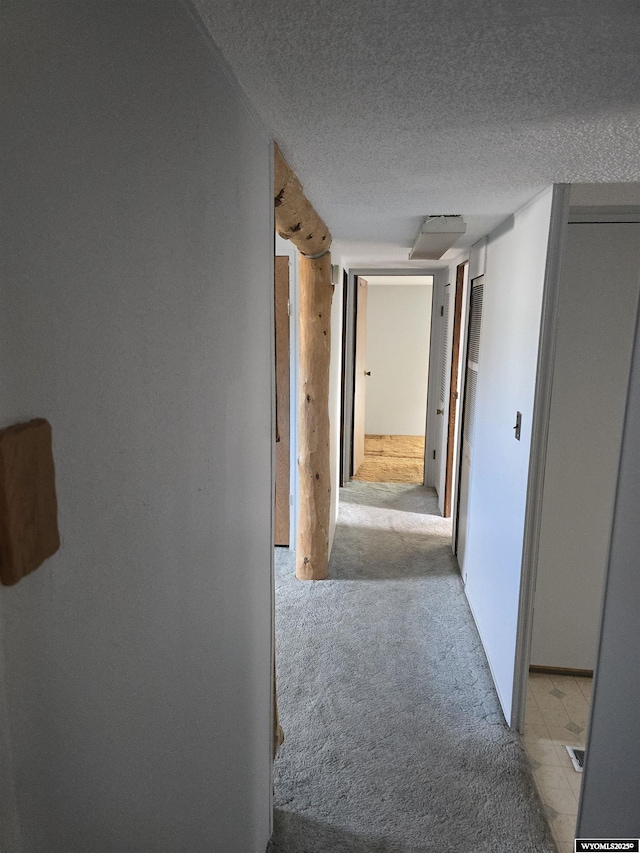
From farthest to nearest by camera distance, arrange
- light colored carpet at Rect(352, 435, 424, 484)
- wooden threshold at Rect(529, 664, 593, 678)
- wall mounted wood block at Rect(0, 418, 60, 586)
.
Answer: light colored carpet at Rect(352, 435, 424, 484) → wooden threshold at Rect(529, 664, 593, 678) → wall mounted wood block at Rect(0, 418, 60, 586)

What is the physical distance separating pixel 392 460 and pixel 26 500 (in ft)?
20.3

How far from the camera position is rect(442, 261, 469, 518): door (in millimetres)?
4250

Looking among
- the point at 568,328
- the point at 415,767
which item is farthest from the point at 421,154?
the point at 415,767

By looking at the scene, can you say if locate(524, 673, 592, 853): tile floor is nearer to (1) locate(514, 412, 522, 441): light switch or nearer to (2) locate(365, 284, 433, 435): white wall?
(1) locate(514, 412, 522, 441): light switch

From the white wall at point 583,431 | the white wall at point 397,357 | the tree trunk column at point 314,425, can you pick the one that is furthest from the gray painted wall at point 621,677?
the white wall at point 397,357

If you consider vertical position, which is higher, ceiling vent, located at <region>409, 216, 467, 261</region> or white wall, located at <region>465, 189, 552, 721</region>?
ceiling vent, located at <region>409, 216, 467, 261</region>

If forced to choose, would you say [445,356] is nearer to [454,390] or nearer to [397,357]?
[454,390]

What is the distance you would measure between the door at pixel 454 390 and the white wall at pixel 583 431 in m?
1.45

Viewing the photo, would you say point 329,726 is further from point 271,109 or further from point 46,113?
point 46,113

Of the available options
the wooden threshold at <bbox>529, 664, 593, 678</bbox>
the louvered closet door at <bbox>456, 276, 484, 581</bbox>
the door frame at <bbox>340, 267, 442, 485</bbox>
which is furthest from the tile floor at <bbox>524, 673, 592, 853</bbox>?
the door frame at <bbox>340, 267, 442, 485</bbox>

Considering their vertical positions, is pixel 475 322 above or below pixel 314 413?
above

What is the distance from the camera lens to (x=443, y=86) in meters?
1.14

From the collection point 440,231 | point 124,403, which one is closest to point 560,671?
point 440,231

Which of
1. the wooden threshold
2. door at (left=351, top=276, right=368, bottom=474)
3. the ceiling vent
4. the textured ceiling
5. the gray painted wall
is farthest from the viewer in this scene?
door at (left=351, top=276, right=368, bottom=474)
